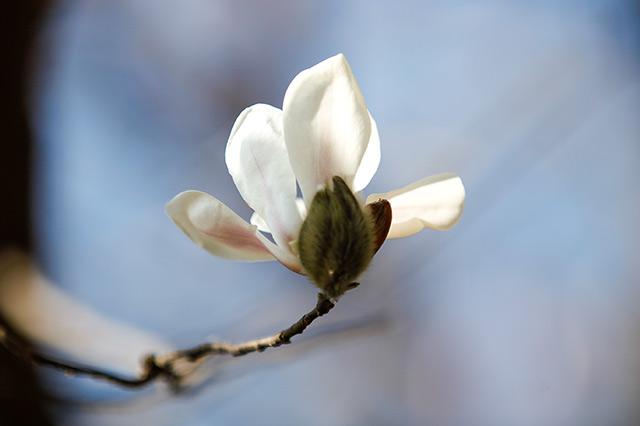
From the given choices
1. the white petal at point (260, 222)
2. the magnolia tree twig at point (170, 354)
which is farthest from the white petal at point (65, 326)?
the white petal at point (260, 222)

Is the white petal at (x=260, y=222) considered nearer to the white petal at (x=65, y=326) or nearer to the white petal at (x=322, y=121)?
the white petal at (x=322, y=121)

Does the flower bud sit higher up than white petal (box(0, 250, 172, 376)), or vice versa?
white petal (box(0, 250, 172, 376))

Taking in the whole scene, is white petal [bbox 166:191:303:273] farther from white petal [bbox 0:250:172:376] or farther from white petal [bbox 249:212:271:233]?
white petal [bbox 0:250:172:376]

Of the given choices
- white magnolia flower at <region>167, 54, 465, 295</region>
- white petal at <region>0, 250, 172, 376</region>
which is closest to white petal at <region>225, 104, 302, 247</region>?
white magnolia flower at <region>167, 54, 465, 295</region>

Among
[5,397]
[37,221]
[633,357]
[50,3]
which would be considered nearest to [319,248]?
[5,397]

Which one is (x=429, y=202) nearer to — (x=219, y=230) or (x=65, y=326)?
(x=219, y=230)

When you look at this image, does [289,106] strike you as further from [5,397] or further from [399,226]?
[5,397]

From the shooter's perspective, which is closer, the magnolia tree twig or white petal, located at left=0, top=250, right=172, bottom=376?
the magnolia tree twig
